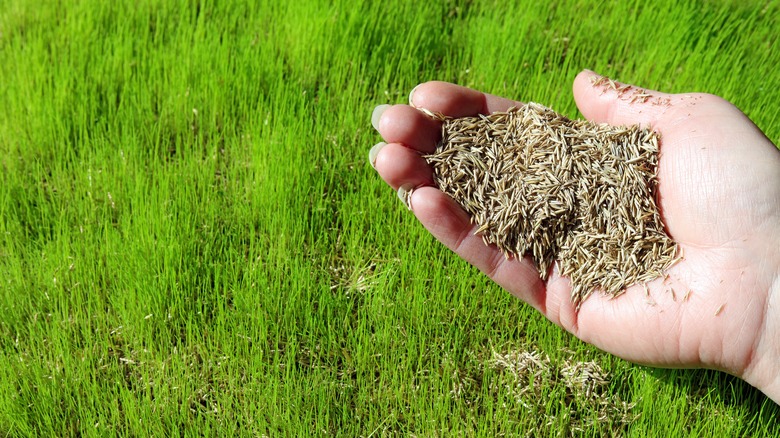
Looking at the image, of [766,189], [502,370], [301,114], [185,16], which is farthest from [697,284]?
[185,16]

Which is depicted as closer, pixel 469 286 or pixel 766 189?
pixel 766 189

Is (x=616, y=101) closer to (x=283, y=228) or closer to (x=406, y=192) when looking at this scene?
(x=406, y=192)

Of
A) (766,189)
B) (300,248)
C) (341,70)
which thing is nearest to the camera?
(766,189)

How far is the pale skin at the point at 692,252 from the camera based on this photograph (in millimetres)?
2205

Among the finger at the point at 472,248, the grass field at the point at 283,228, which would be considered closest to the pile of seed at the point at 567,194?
the finger at the point at 472,248

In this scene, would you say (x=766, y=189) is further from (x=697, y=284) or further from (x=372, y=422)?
(x=372, y=422)

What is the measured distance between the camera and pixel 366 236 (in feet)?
8.82

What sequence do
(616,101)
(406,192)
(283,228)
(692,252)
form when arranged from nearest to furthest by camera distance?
(692,252)
(406,192)
(283,228)
(616,101)

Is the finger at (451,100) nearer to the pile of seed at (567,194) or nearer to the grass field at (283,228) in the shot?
the pile of seed at (567,194)

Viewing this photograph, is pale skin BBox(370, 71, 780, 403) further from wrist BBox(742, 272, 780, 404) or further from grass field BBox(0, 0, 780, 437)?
grass field BBox(0, 0, 780, 437)

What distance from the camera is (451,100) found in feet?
8.70

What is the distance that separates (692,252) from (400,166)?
107 cm

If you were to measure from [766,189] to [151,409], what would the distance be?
7.25 ft

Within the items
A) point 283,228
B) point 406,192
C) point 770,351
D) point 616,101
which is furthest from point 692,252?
point 283,228
